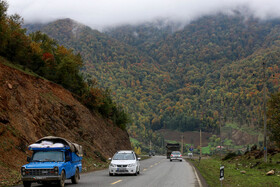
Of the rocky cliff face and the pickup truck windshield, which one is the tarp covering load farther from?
the rocky cliff face

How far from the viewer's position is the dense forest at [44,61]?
38.7 metres

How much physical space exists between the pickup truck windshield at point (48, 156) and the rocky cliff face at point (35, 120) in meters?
2.38

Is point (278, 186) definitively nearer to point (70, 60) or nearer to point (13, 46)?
point (13, 46)

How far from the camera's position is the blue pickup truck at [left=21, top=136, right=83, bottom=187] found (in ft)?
49.9

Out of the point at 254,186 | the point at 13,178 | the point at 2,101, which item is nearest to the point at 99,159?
the point at 2,101

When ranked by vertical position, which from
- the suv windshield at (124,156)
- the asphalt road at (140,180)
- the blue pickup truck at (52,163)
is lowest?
the asphalt road at (140,180)

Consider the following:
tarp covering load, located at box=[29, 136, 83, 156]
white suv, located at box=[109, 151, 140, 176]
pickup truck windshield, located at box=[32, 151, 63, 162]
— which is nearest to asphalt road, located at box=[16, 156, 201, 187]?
white suv, located at box=[109, 151, 140, 176]

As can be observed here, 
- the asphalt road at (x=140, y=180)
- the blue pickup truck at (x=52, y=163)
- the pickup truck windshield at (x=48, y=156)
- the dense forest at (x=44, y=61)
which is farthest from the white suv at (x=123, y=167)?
the dense forest at (x=44, y=61)

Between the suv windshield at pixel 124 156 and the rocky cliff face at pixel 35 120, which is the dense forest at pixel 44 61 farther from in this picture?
the suv windshield at pixel 124 156

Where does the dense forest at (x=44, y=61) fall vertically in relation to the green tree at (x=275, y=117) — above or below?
above

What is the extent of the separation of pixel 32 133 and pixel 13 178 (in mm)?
10320

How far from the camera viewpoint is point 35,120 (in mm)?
32250

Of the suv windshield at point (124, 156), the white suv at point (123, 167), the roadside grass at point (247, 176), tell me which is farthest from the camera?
the suv windshield at point (124, 156)

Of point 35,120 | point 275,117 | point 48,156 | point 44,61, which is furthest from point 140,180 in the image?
point 275,117
